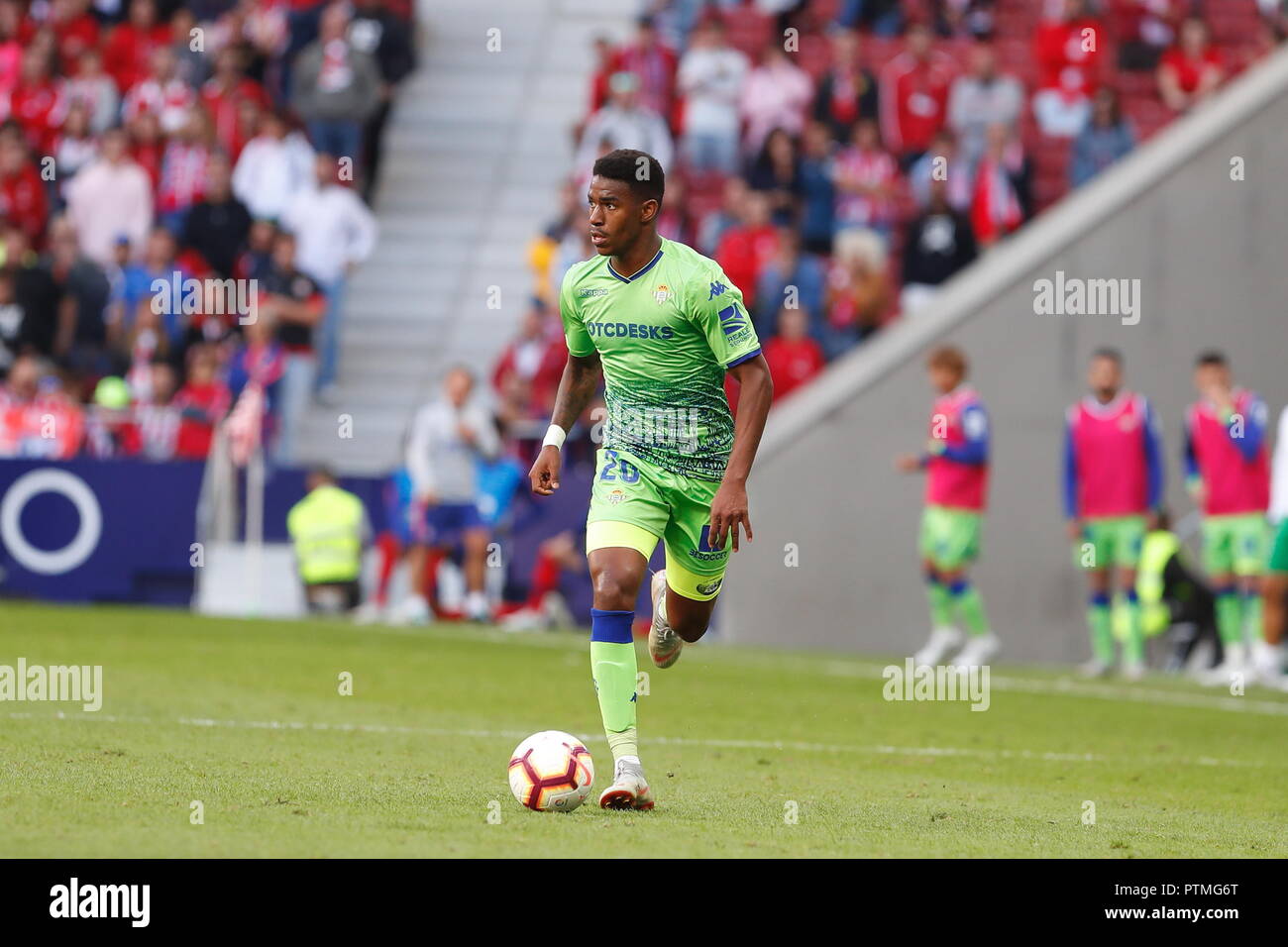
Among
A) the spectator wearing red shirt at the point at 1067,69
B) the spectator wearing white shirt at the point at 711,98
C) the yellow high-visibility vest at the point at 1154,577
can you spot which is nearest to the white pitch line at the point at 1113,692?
the yellow high-visibility vest at the point at 1154,577

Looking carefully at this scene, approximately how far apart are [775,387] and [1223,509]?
474cm

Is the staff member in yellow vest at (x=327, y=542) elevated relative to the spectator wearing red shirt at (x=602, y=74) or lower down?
lower down

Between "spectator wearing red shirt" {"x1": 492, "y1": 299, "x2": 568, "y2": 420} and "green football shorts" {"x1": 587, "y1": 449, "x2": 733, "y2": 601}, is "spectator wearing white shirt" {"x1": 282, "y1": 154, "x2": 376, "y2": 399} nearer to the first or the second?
"spectator wearing red shirt" {"x1": 492, "y1": 299, "x2": 568, "y2": 420}

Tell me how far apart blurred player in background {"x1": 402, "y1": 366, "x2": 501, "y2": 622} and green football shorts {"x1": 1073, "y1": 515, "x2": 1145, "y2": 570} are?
534cm

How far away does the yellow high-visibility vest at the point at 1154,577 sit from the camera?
17.8 m

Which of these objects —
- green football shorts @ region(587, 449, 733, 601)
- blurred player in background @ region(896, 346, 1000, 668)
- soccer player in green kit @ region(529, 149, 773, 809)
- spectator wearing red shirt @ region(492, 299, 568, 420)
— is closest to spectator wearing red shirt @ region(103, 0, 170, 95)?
spectator wearing red shirt @ region(492, 299, 568, 420)

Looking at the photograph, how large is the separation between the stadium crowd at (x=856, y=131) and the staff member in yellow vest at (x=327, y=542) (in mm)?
2031

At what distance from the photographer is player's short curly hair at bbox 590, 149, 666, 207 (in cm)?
816

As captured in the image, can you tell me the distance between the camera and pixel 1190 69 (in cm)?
2250

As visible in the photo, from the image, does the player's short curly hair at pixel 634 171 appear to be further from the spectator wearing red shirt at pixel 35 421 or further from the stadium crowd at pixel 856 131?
the spectator wearing red shirt at pixel 35 421

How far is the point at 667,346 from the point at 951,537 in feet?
29.8

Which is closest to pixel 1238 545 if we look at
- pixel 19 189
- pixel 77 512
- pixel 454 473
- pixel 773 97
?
pixel 454 473

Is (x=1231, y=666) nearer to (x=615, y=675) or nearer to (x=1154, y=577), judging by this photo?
(x=1154, y=577)

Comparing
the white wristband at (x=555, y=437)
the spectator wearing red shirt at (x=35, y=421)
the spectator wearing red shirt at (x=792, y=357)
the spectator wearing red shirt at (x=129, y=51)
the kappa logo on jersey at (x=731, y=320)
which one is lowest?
the white wristband at (x=555, y=437)
